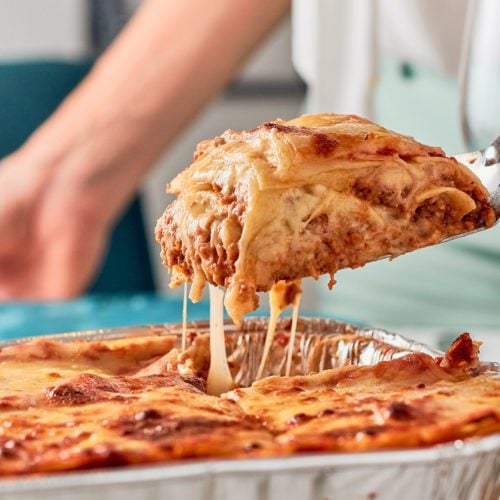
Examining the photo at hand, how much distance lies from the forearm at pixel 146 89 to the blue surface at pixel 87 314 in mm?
445

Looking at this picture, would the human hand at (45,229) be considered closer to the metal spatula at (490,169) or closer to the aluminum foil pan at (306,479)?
the metal spatula at (490,169)

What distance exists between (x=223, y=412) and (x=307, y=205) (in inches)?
8.5

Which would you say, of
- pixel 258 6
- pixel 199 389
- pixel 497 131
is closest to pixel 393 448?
pixel 199 389

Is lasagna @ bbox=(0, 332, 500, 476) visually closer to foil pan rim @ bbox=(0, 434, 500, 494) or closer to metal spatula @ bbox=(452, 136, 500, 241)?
foil pan rim @ bbox=(0, 434, 500, 494)

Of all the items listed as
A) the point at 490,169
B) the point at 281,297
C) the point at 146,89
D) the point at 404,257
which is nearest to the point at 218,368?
the point at 281,297

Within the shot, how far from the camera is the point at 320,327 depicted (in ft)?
4.13

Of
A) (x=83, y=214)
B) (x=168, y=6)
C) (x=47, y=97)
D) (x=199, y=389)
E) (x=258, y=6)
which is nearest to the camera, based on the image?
(x=199, y=389)

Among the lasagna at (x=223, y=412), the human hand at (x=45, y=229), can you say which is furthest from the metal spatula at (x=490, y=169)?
the human hand at (x=45, y=229)

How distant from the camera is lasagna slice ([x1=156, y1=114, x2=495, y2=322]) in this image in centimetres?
88

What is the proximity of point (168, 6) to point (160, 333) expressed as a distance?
1.27 m

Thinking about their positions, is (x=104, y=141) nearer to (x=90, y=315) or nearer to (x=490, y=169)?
(x=90, y=315)

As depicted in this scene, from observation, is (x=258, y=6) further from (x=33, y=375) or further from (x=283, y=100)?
(x=283, y=100)

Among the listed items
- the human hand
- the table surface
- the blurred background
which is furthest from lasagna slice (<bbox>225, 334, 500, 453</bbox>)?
the human hand

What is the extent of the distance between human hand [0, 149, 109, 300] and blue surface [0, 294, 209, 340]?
0.37 m
